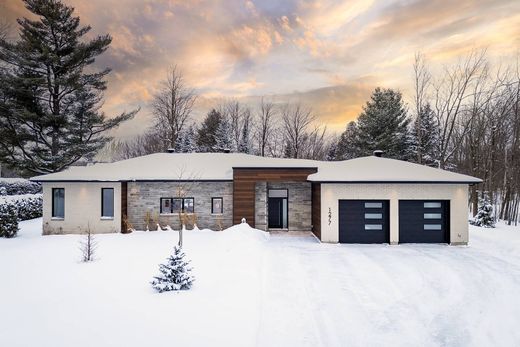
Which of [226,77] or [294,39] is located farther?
[226,77]

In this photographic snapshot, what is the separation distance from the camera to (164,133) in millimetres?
33281

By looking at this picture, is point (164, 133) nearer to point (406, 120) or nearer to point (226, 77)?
point (226, 77)

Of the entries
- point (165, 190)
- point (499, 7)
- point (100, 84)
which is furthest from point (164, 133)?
point (499, 7)

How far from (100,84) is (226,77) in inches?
418

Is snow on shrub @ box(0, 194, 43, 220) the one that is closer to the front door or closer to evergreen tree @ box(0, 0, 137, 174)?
evergreen tree @ box(0, 0, 137, 174)

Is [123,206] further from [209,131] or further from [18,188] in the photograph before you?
[209,131]

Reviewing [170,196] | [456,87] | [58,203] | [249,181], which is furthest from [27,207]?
[456,87]

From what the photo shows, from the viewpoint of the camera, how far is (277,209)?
666 inches

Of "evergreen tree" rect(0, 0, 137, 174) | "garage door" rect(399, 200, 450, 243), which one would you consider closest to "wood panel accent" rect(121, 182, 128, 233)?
"evergreen tree" rect(0, 0, 137, 174)

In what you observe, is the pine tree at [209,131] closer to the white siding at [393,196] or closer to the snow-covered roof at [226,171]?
the snow-covered roof at [226,171]

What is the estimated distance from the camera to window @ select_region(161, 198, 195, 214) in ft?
52.0

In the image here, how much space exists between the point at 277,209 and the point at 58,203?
38.8 ft

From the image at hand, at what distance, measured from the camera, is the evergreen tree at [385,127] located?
31.2 meters

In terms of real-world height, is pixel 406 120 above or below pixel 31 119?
above
